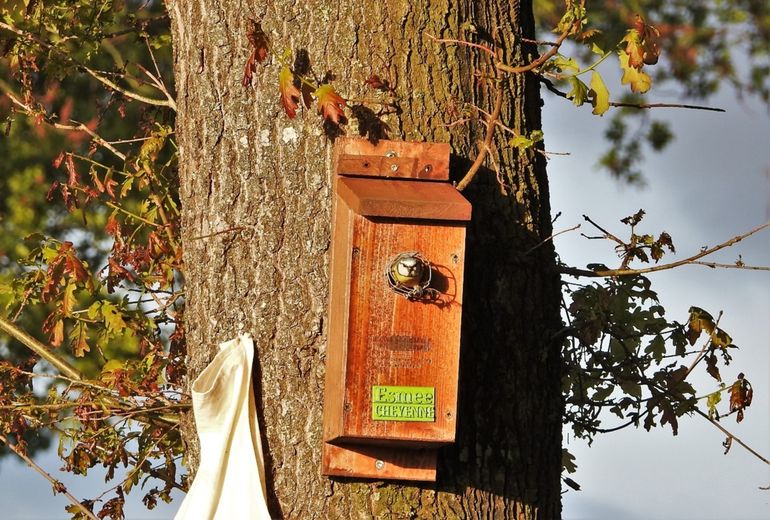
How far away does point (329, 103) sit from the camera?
2408 mm

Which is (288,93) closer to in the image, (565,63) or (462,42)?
(462,42)

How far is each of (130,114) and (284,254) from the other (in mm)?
6971

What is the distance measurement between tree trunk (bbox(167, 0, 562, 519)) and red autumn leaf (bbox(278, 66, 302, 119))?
0.54 ft

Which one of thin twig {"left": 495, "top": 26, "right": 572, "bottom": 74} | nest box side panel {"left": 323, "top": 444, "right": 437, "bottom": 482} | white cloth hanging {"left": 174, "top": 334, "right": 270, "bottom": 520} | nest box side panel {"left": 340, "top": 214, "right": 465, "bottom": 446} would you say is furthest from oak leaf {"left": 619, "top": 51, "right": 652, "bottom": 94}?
white cloth hanging {"left": 174, "top": 334, "right": 270, "bottom": 520}

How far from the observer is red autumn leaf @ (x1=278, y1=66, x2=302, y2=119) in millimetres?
2428

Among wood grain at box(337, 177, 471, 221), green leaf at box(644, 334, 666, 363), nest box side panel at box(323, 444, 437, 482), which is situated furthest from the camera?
green leaf at box(644, 334, 666, 363)

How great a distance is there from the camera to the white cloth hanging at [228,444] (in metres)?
2.54

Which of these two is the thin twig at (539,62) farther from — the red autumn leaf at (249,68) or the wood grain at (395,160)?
the red autumn leaf at (249,68)

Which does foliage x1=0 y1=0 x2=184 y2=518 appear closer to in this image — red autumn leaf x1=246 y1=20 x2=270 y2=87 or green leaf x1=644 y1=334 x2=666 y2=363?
red autumn leaf x1=246 y1=20 x2=270 y2=87

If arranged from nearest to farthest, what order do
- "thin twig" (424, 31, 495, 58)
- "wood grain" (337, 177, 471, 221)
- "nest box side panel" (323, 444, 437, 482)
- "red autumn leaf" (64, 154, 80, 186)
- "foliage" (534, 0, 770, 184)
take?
1. "wood grain" (337, 177, 471, 221)
2. "nest box side panel" (323, 444, 437, 482)
3. "thin twig" (424, 31, 495, 58)
4. "red autumn leaf" (64, 154, 80, 186)
5. "foliage" (534, 0, 770, 184)

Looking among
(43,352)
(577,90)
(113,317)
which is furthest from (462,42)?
(43,352)

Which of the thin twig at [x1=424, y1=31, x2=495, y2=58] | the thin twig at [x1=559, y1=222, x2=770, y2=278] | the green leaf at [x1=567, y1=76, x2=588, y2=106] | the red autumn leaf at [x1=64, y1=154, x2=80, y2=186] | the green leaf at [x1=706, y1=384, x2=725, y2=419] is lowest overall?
the green leaf at [x1=706, y1=384, x2=725, y2=419]

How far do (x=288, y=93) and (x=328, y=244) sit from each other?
0.37m

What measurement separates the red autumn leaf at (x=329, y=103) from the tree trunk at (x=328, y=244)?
0.49 ft
